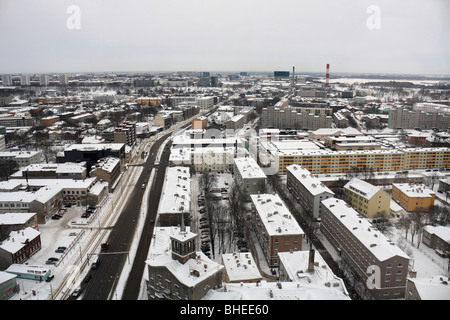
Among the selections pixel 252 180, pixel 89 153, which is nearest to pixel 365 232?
pixel 252 180

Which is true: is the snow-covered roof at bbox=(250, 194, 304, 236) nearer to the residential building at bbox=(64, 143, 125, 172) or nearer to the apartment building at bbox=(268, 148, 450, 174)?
the apartment building at bbox=(268, 148, 450, 174)

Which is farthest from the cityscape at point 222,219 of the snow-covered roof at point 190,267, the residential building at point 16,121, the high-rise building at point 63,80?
the high-rise building at point 63,80

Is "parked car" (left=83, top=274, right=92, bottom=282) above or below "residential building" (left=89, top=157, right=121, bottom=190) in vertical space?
below

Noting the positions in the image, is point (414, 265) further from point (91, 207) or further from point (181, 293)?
point (91, 207)

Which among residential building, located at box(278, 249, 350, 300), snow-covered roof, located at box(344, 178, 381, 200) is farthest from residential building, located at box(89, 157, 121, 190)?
snow-covered roof, located at box(344, 178, 381, 200)

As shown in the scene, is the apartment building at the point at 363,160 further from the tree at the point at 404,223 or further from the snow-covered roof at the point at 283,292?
the snow-covered roof at the point at 283,292

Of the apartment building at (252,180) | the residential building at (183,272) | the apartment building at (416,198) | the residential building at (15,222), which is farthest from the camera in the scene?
the apartment building at (252,180)

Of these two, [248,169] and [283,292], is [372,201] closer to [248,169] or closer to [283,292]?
[248,169]
